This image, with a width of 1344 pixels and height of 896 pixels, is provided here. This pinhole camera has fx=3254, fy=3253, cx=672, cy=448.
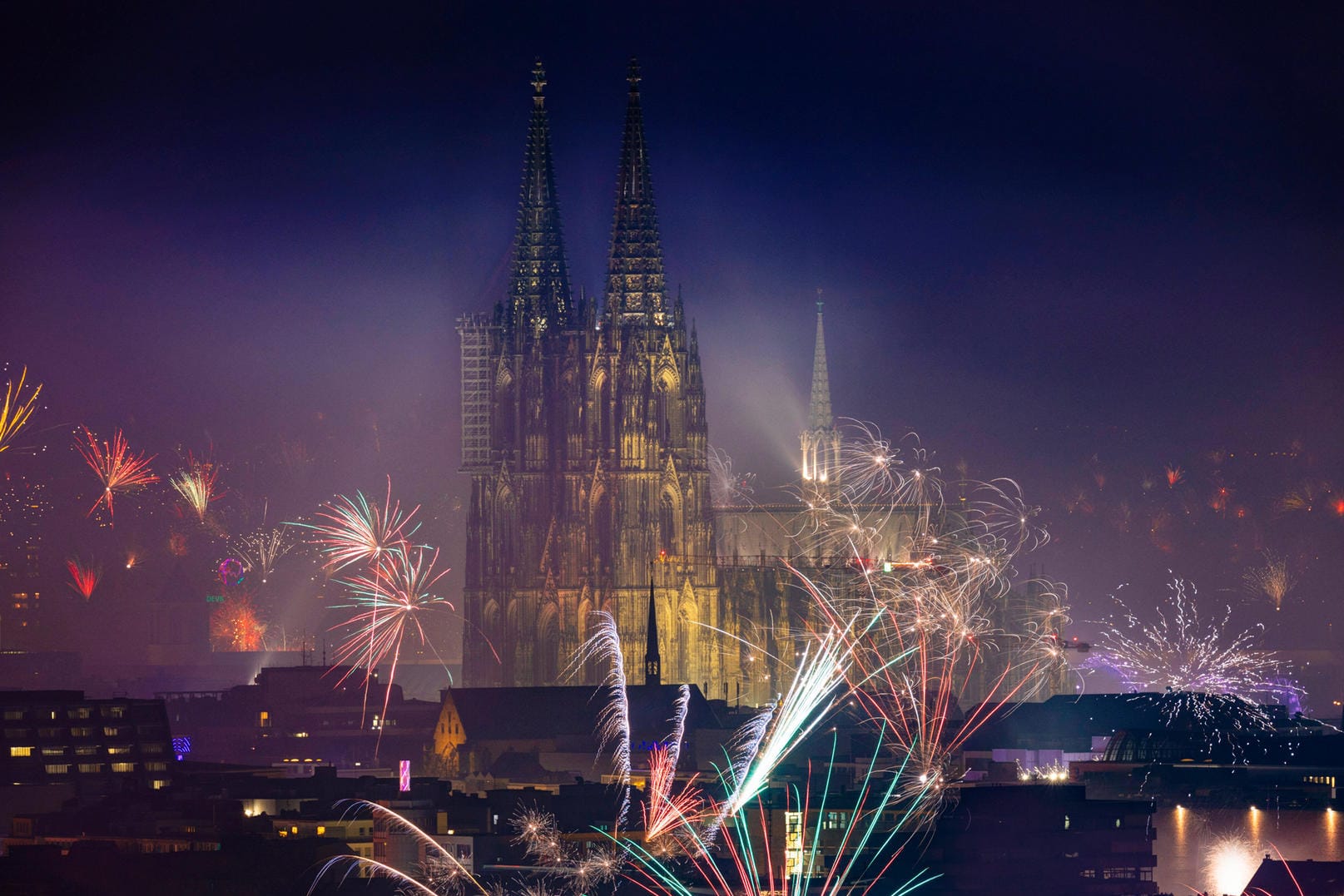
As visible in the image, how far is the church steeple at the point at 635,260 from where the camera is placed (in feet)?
527

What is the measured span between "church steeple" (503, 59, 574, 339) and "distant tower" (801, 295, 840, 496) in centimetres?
2370

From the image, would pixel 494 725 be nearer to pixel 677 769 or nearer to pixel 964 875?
pixel 677 769

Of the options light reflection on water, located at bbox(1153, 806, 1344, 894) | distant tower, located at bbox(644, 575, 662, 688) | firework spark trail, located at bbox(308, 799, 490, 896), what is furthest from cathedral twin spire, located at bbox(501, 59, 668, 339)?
firework spark trail, located at bbox(308, 799, 490, 896)

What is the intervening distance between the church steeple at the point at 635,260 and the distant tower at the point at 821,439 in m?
22.6

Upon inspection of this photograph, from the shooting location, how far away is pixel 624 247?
529 feet

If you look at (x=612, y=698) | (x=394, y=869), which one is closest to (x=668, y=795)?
(x=394, y=869)

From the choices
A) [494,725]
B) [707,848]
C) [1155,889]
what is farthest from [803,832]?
[494,725]

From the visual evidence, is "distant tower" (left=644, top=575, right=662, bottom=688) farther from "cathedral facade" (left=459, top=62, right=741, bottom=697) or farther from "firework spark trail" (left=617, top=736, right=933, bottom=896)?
"firework spark trail" (left=617, top=736, right=933, bottom=896)

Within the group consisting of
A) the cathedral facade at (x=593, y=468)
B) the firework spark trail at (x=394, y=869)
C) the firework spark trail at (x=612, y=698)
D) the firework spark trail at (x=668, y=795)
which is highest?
the cathedral facade at (x=593, y=468)

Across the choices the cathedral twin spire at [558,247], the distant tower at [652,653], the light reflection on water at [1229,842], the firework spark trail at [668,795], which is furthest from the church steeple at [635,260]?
the light reflection on water at [1229,842]

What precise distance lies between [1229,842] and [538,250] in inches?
2233

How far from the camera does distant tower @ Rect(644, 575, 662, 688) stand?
490ft

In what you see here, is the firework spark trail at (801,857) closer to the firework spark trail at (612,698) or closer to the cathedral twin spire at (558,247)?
the firework spark trail at (612,698)

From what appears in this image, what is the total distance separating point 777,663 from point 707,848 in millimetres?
56015
